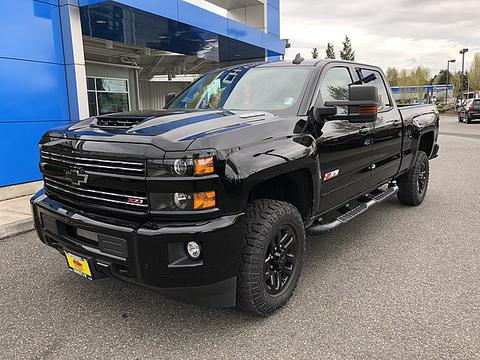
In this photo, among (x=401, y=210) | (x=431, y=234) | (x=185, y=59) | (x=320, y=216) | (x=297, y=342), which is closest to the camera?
(x=297, y=342)

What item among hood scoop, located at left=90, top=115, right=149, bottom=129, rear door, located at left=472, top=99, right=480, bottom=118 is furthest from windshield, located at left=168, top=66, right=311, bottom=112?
rear door, located at left=472, top=99, right=480, bottom=118

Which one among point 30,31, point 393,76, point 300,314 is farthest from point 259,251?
point 393,76

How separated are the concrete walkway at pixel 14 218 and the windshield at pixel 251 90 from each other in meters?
2.71

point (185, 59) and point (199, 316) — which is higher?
point (185, 59)

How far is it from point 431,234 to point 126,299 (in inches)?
140

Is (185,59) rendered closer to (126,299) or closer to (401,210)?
(401,210)

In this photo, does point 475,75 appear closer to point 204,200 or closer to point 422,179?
point 422,179

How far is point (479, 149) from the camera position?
1334cm

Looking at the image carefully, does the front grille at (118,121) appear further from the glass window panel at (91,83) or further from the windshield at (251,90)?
the glass window panel at (91,83)

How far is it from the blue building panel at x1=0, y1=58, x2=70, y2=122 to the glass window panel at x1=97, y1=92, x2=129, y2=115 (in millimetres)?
5210

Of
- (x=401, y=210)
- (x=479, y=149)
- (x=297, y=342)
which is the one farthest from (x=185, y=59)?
(x=297, y=342)

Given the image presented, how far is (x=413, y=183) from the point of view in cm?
595

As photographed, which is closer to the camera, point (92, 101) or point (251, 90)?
point (251, 90)

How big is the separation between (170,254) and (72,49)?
7202 millimetres
